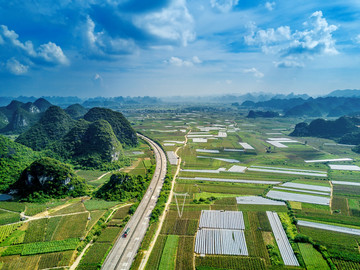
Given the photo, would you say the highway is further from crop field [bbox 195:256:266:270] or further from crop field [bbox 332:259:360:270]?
crop field [bbox 332:259:360:270]

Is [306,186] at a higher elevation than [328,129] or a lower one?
lower

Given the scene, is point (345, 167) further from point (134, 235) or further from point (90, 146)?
point (90, 146)

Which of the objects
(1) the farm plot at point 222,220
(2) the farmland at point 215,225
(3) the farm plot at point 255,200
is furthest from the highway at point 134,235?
(3) the farm plot at point 255,200

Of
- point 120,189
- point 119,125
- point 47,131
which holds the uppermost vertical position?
point 119,125

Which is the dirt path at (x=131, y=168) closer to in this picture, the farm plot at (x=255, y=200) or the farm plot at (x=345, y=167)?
the farm plot at (x=255, y=200)

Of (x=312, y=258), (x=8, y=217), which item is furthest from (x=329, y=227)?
(x=8, y=217)

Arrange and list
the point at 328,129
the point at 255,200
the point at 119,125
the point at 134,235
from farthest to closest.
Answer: the point at 328,129
the point at 119,125
the point at 255,200
the point at 134,235

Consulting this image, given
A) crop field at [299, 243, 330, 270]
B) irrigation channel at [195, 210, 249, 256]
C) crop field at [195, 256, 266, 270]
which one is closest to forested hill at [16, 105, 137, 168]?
irrigation channel at [195, 210, 249, 256]
